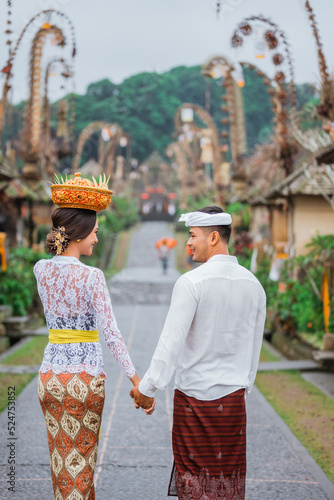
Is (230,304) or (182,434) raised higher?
(230,304)

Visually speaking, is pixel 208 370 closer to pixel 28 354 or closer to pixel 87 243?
pixel 87 243

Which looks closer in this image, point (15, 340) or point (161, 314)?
point (15, 340)

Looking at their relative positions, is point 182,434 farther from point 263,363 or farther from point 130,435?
point 263,363

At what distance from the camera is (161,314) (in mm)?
16969

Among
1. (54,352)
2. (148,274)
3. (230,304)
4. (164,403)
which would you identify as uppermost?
(230,304)

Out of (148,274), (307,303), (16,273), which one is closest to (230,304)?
(307,303)

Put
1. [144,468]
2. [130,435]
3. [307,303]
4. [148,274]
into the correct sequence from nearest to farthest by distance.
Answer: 1. [144,468]
2. [130,435]
3. [307,303]
4. [148,274]

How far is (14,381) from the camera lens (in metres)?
8.88

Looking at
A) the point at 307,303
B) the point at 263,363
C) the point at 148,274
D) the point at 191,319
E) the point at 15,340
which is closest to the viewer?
the point at 191,319

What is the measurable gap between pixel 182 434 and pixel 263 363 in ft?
22.5

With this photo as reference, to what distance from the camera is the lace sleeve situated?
11.8ft

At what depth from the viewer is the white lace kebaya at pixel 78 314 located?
11.8 ft

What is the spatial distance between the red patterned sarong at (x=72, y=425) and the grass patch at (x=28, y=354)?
22.3 feet

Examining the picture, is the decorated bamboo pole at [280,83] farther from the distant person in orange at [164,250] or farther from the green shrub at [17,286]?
the distant person in orange at [164,250]
